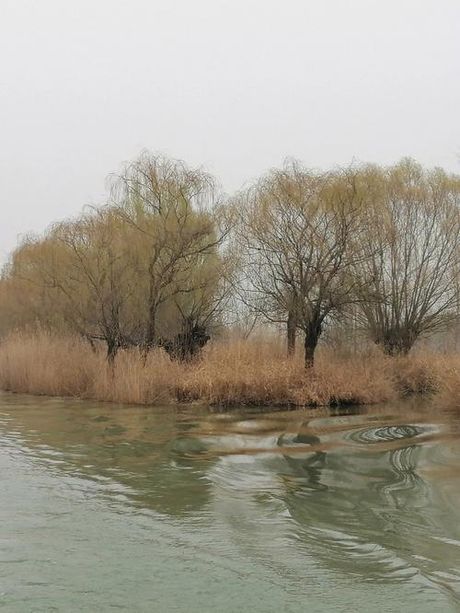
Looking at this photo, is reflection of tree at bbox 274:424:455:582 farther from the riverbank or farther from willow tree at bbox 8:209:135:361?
willow tree at bbox 8:209:135:361

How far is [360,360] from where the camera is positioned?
21266mm

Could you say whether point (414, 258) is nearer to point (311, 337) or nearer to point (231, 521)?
point (311, 337)

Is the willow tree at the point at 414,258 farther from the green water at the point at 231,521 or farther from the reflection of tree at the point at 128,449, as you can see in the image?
the green water at the point at 231,521

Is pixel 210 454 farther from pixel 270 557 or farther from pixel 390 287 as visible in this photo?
pixel 390 287

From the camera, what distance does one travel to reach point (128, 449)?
36.9 ft

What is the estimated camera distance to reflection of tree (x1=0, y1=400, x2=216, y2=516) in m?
7.98

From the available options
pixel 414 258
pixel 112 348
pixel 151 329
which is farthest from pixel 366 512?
pixel 414 258

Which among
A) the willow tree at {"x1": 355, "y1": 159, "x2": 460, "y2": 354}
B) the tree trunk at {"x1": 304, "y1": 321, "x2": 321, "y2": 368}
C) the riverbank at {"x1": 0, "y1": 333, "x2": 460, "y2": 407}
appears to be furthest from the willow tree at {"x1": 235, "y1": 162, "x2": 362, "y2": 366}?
the willow tree at {"x1": 355, "y1": 159, "x2": 460, "y2": 354}

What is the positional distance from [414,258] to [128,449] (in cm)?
1655

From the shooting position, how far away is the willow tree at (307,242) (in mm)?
19766

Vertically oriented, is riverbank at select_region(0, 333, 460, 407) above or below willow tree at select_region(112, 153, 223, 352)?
below

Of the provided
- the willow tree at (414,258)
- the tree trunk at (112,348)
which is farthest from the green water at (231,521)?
the willow tree at (414,258)

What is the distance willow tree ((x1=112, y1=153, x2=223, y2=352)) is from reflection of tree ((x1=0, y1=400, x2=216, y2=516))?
520cm

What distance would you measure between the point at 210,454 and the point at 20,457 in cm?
312
